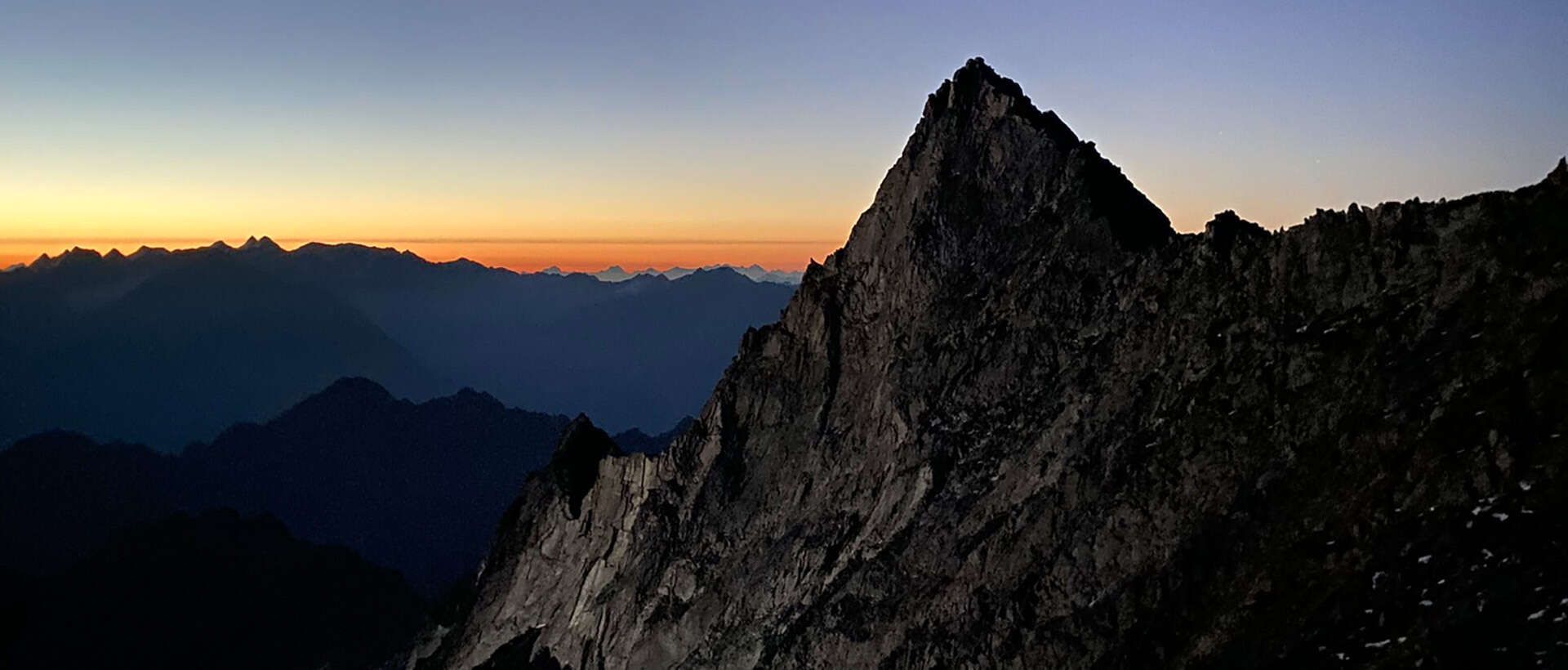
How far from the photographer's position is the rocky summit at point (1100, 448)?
42.2 meters

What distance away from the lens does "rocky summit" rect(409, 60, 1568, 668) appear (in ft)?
139

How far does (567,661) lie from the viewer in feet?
318

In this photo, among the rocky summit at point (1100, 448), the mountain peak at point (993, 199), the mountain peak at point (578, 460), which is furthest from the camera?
the mountain peak at point (578, 460)

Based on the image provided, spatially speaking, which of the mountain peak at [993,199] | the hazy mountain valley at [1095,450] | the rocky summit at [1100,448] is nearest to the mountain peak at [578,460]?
the hazy mountain valley at [1095,450]

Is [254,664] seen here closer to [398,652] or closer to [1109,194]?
[398,652]

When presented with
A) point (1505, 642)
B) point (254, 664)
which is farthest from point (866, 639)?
point (254, 664)

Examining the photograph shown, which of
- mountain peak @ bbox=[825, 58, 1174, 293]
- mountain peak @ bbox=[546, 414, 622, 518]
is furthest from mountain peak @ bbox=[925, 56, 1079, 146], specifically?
mountain peak @ bbox=[546, 414, 622, 518]

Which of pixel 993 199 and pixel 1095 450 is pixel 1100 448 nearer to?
pixel 1095 450

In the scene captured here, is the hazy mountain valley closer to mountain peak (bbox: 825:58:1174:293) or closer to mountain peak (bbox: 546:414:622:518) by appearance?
mountain peak (bbox: 825:58:1174:293)

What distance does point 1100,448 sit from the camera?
60312mm

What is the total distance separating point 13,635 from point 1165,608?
2810 inches

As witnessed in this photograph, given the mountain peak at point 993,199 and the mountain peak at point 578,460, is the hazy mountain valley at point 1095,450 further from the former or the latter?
the mountain peak at point 578,460

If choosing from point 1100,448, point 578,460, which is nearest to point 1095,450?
point 1100,448

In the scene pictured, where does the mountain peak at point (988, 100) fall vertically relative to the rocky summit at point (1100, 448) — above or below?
above
